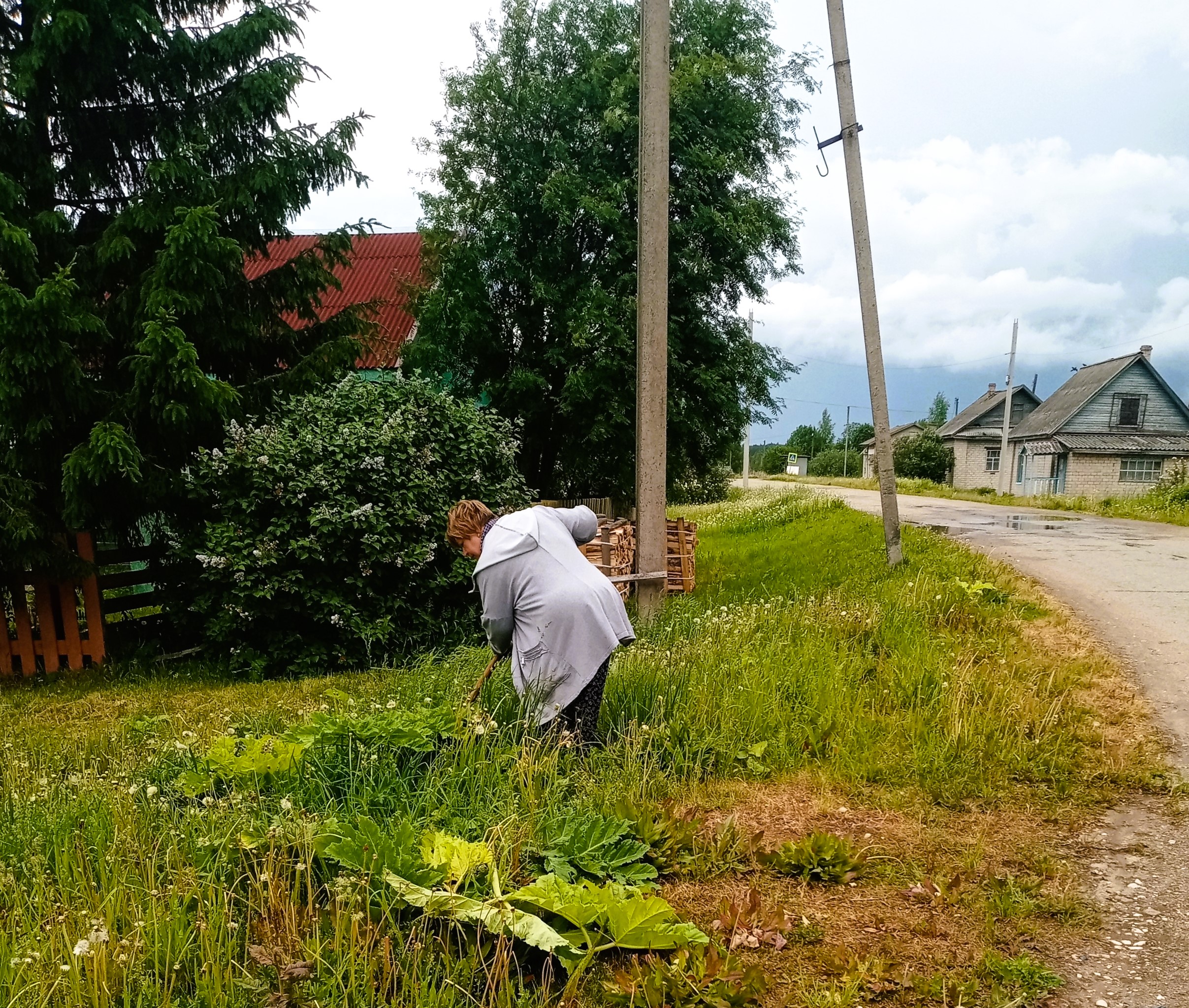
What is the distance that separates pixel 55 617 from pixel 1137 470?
3977cm

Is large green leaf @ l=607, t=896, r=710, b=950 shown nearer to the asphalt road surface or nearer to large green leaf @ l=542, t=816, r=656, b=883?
large green leaf @ l=542, t=816, r=656, b=883

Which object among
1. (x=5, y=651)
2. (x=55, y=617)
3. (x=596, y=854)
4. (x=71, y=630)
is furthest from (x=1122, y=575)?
(x=5, y=651)

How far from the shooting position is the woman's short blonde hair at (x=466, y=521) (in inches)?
159

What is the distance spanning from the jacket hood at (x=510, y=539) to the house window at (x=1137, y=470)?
3891cm

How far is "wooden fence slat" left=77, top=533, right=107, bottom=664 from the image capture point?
748 cm

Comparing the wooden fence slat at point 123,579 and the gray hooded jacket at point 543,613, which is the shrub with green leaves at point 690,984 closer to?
the gray hooded jacket at point 543,613

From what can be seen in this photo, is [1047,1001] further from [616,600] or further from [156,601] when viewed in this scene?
[156,601]

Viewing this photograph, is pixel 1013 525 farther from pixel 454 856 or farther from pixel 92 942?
pixel 92 942

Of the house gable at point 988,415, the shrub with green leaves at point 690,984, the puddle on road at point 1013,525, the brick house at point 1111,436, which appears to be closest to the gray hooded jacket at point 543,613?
the shrub with green leaves at point 690,984

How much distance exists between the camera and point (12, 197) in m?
6.67

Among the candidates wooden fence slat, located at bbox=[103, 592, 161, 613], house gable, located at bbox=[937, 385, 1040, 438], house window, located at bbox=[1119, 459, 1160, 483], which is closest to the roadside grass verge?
wooden fence slat, located at bbox=[103, 592, 161, 613]

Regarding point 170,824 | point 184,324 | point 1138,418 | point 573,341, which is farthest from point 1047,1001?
point 1138,418

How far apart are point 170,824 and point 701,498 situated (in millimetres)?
12614

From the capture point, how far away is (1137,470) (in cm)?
3503
